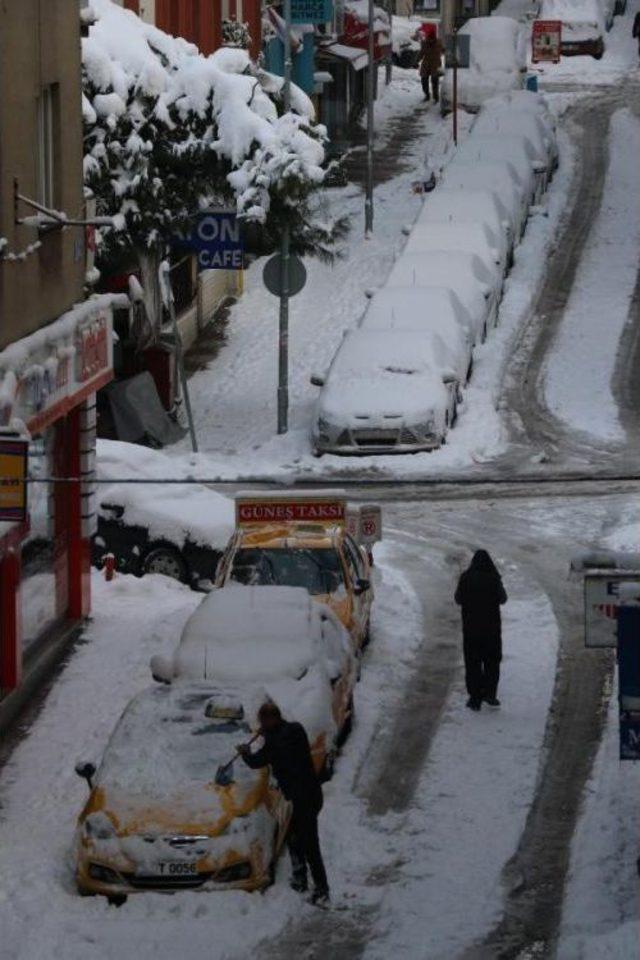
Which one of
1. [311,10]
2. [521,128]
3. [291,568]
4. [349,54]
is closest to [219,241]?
[311,10]

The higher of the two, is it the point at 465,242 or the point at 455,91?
the point at 455,91

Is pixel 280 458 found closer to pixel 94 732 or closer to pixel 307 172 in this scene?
pixel 307 172

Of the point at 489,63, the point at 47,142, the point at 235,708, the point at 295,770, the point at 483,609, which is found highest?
the point at 47,142

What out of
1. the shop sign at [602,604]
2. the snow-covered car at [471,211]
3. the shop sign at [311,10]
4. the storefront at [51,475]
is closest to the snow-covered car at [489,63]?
the snow-covered car at [471,211]

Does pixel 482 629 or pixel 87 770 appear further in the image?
pixel 482 629

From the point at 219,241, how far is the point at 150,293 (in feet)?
9.82

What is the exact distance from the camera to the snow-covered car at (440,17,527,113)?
194ft

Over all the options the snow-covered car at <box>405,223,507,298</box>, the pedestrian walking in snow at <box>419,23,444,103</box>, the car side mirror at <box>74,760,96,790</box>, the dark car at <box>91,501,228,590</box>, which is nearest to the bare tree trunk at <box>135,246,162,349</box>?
the snow-covered car at <box>405,223,507,298</box>

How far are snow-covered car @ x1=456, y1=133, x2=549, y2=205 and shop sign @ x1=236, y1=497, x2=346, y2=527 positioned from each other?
24.8 metres

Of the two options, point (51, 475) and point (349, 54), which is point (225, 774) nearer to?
point (51, 475)

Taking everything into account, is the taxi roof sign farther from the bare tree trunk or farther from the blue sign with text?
the bare tree trunk

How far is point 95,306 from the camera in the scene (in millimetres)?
23219

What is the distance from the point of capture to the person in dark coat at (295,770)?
50.0 ft

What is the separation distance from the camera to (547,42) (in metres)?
68.1
